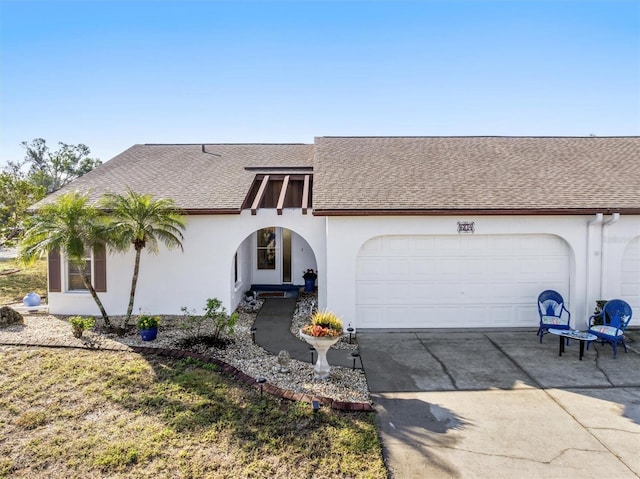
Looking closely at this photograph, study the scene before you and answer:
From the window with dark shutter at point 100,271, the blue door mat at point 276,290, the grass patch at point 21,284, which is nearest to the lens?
the window with dark shutter at point 100,271

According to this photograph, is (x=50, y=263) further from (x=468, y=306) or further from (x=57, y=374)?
(x=468, y=306)

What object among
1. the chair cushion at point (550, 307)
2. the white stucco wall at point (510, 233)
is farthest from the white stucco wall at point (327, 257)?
the chair cushion at point (550, 307)

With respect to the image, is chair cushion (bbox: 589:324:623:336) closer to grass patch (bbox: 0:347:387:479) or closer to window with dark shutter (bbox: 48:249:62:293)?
grass patch (bbox: 0:347:387:479)

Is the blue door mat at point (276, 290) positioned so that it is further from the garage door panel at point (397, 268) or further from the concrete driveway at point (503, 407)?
the concrete driveway at point (503, 407)

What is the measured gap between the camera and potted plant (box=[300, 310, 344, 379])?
21.1 feet

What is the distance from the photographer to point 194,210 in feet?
32.3

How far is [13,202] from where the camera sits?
1652 cm

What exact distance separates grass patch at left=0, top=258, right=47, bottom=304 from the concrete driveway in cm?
1224

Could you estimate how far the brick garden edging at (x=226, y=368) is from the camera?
5613 millimetres

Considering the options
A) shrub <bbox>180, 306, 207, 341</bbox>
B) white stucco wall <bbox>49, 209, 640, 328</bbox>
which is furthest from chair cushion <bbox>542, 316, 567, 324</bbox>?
shrub <bbox>180, 306, 207, 341</bbox>

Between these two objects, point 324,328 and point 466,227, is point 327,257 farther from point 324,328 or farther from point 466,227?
point 466,227

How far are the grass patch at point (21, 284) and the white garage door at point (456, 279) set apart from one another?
1120 cm

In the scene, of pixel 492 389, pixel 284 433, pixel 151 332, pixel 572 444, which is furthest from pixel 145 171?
pixel 572 444

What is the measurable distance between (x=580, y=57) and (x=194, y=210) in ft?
48.2
